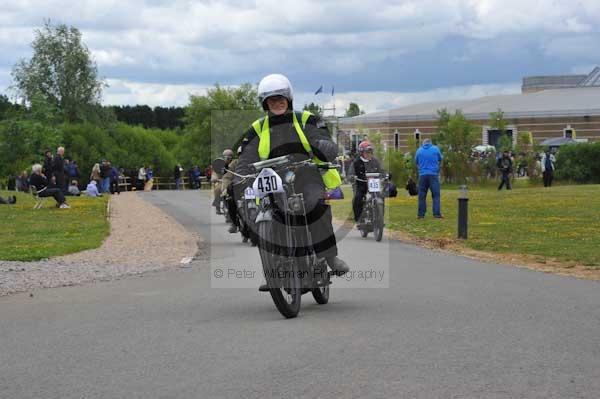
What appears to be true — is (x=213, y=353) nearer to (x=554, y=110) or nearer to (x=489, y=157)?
(x=489, y=157)

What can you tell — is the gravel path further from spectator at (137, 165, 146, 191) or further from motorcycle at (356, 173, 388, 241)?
spectator at (137, 165, 146, 191)

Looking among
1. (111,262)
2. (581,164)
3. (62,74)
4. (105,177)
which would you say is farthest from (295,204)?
(62,74)

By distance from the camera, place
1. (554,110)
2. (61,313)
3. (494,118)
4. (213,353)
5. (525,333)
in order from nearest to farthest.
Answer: (213,353) → (525,333) → (61,313) → (494,118) → (554,110)

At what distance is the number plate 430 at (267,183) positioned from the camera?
29.1ft

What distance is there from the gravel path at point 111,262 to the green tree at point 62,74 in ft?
Result: 237

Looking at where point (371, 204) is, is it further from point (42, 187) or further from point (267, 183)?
point (42, 187)

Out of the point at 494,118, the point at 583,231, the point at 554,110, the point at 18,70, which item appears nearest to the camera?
the point at 583,231

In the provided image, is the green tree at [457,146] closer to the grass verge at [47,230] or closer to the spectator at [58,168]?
the grass verge at [47,230]

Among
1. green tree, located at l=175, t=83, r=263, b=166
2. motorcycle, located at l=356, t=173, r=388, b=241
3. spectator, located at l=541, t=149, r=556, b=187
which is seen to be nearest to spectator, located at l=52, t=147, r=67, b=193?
motorcycle, located at l=356, t=173, r=388, b=241

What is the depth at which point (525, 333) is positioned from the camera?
7723 millimetres

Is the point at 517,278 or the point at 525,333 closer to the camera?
the point at 525,333

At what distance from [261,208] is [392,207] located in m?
22.1

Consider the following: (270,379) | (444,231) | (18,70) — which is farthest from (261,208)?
(18,70)

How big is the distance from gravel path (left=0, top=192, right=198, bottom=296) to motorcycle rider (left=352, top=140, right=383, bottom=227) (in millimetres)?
3209
